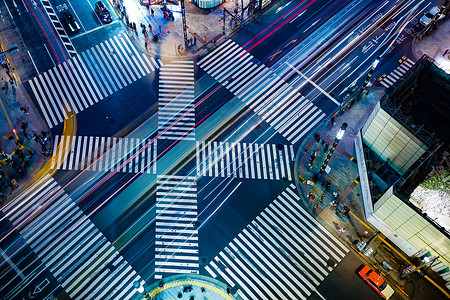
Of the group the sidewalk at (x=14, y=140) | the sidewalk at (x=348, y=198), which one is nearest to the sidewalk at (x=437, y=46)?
the sidewalk at (x=348, y=198)

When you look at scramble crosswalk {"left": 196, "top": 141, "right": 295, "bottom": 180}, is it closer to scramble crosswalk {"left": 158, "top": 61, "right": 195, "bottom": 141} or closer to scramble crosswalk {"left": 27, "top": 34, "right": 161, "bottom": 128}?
scramble crosswalk {"left": 158, "top": 61, "right": 195, "bottom": 141}

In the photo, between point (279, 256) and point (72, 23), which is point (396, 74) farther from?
point (72, 23)

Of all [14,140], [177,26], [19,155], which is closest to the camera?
[19,155]

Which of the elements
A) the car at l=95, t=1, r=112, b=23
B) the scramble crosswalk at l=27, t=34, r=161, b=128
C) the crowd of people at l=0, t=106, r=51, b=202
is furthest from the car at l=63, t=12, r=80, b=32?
the crowd of people at l=0, t=106, r=51, b=202

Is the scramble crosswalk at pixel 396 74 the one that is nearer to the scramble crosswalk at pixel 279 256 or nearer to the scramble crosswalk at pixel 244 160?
the scramble crosswalk at pixel 244 160

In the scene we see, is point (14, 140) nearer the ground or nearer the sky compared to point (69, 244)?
nearer the sky

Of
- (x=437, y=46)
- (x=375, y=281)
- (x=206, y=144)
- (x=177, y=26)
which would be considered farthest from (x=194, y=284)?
(x=437, y=46)
